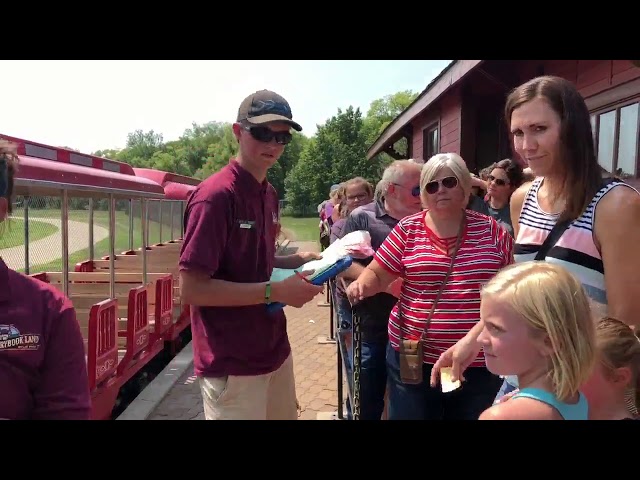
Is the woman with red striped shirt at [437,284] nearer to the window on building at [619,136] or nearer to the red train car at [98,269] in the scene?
the window on building at [619,136]

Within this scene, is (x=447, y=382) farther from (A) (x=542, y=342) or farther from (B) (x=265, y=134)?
(B) (x=265, y=134)

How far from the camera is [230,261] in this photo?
6.44 feet

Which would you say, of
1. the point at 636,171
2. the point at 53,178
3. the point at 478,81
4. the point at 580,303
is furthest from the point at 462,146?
the point at 580,303

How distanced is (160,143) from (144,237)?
3862 inches

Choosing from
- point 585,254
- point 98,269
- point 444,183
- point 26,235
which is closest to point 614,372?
point 585,254

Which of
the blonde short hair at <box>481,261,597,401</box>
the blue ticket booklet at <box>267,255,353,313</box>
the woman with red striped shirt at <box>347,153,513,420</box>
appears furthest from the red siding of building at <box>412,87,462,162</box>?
the blonde short hair at <box>481,261,597,401</box>

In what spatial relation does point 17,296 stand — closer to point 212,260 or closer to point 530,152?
point 212,260

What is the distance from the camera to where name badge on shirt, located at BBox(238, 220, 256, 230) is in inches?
77.1

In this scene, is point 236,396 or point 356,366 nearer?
point 236,396

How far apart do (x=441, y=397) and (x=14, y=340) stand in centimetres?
173

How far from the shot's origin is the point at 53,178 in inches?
152

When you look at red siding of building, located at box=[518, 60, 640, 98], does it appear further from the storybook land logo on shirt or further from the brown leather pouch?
the storybook land logo on shirt

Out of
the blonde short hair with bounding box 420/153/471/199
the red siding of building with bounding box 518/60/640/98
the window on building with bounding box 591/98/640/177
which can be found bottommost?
the blonde short hair with bounding box 420/153/471/199

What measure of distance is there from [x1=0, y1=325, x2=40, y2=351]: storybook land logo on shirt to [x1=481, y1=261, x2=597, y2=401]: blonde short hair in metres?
1.19
